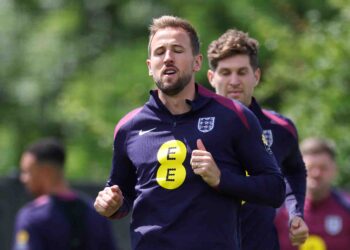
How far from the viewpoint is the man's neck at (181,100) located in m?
7.05

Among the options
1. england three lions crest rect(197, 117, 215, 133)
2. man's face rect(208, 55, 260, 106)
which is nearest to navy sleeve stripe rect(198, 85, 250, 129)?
england three lions crest rect(197, 117, 215, 133)

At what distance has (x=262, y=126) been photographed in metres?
8.33

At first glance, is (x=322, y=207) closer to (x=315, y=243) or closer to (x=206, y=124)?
(x=315, y=243)

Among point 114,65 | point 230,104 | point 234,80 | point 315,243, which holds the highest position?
point 114,65

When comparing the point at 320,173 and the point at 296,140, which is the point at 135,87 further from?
the point at 296,140

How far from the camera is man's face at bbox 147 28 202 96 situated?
6.93m

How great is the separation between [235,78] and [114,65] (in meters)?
12.3

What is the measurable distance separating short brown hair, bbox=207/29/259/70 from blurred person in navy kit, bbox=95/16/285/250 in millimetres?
1194

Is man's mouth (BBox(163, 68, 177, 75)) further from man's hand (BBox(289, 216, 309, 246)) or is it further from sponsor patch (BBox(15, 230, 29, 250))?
sponsor patch (BBox(15, 230, 29, 250))

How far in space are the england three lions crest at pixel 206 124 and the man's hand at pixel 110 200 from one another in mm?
569

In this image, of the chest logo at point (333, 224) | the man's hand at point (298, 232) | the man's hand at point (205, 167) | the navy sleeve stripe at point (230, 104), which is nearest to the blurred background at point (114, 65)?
the chest logo at point (333, 224)

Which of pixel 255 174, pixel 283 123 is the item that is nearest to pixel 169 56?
pixel 255 174

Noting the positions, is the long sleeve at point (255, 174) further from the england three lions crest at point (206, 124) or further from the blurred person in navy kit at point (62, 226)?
the blurred person in navy kit at point (62, 226)

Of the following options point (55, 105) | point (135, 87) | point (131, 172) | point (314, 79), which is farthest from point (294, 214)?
point (55, 105)
